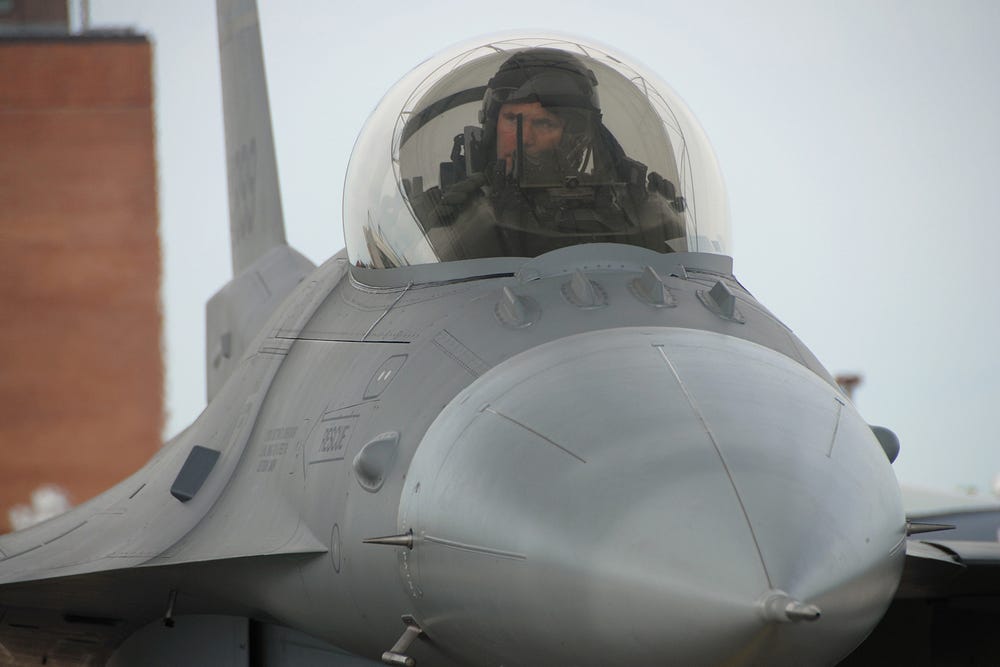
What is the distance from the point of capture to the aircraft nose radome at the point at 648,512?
2.87 m

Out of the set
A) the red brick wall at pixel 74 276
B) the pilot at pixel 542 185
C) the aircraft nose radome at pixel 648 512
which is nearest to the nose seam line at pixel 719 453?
the aircraft nose radome at pixel 648 512

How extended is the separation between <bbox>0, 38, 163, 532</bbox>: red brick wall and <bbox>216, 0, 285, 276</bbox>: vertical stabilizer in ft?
64.7

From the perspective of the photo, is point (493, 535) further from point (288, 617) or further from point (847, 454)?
point (288, 617)

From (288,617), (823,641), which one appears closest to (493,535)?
(823,641)

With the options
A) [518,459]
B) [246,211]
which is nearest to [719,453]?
[518,459]

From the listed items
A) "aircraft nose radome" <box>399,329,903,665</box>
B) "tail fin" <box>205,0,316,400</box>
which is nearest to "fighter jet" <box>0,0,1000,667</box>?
"aircraft nose radome" <box>399,329,903,665</box>

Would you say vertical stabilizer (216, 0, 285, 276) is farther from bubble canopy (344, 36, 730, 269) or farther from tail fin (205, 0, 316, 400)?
bubble canopy (344, 36, 730, 269)

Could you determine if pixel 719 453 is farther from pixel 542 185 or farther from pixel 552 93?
pixel 552 93

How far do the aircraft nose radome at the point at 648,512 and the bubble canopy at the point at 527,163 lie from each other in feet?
2.94

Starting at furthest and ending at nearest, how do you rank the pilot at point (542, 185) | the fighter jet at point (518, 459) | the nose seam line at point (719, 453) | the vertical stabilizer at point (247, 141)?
the vertical stabilizer at point (247, 141), the pilot at point (542, 185), the fighter jet at point (518, 459), the nose seam line at point (719, 453)

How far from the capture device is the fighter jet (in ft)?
9.69

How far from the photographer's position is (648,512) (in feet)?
9.62

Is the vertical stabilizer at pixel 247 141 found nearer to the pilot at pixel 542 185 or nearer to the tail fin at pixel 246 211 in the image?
the tail fin at pixel 246 211

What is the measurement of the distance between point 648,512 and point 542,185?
1.70 meters
